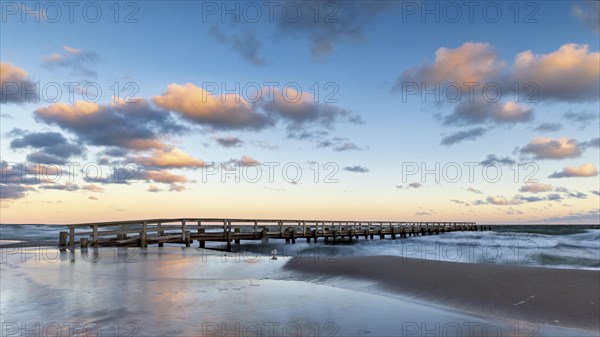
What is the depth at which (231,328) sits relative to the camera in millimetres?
4043

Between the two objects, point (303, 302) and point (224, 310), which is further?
point (303, 302)

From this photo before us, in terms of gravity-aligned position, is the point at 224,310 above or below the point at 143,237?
above

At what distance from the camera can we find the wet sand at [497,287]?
17.3 feet

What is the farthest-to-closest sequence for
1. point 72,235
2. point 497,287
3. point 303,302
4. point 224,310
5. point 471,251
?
point 471,251 → point 72,235 → point 497,287 → point 303,302 → point 224,310

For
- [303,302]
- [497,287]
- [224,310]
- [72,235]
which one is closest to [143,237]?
[72,235]

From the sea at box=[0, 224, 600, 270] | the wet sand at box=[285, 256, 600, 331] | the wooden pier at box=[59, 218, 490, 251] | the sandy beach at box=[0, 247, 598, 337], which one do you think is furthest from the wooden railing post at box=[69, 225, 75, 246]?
the wet sand at box=[285, 256, 600, 331]

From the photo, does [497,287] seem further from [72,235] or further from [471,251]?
[72,235]

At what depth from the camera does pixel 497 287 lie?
655 centimetres

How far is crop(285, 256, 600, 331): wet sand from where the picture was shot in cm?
528

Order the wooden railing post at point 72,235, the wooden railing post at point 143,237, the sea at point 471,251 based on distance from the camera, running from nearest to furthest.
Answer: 1. the sea at point 471,251
2. the wooden railing post at point 72,235
3. the wooden railing post at point 143,237

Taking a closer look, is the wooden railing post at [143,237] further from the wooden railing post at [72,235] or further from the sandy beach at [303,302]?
the sandy beach at [303,302]

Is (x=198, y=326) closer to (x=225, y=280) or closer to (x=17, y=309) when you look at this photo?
(x=17, y=309)

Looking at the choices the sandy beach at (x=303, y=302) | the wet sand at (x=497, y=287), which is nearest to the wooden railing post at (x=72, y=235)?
the sandy beach at (x=303, y=302)

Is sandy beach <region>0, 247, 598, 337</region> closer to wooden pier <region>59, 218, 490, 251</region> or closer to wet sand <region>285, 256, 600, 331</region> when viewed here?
wet sand <region>285, 256, 600, 331</region>
